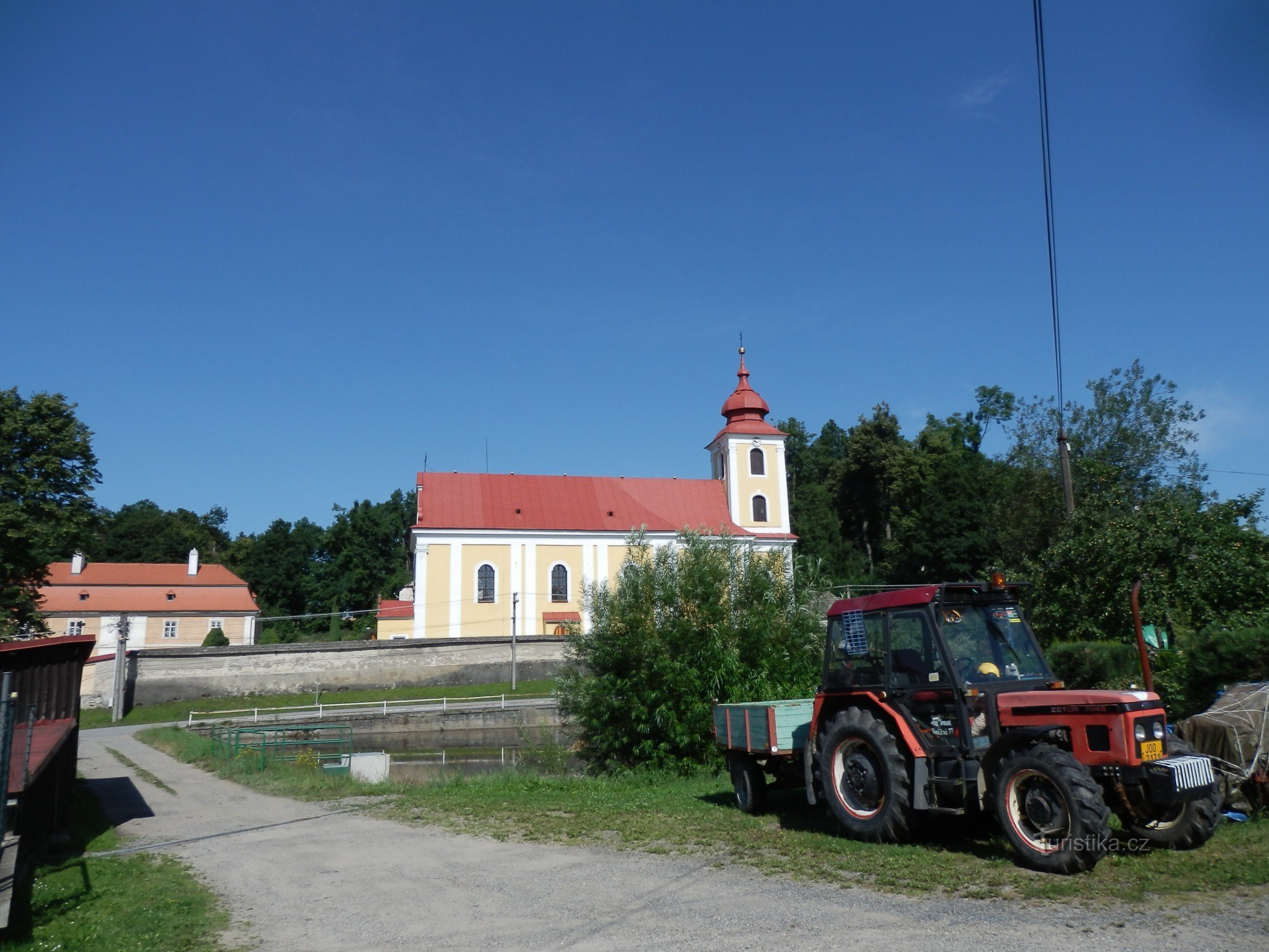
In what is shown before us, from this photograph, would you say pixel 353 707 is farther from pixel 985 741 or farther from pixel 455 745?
pixel 985 741

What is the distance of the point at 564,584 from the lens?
51.2 m

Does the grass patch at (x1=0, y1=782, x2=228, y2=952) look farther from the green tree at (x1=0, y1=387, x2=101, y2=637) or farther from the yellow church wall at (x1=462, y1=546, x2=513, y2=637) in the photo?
the yellow church wall at (x1=462, y1=546, x2=513, y2=637)

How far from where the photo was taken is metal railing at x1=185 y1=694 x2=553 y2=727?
3469 cm

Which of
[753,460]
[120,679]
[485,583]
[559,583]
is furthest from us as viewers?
[753,460]

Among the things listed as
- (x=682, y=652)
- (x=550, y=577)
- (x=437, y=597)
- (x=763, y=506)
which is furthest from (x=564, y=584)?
(x=682, y=652)

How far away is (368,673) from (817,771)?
35526 mm

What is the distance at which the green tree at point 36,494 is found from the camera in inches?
1196

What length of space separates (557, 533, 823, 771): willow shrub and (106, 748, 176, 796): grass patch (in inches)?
305

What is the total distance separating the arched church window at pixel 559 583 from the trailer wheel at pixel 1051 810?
43801mm

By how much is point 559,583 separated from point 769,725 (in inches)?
1614

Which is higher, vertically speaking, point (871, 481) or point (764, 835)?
point (871, 481)

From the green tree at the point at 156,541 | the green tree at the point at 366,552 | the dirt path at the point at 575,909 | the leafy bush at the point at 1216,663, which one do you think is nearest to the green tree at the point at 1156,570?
the leafy bush at the point at 1216,663

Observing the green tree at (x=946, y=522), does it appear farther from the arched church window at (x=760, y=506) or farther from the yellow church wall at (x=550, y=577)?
the yellow church wall at (x=550, y=577)

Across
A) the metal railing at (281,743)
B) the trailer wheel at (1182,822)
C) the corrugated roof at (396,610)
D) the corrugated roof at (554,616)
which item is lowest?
the metal railing at (281,743)
